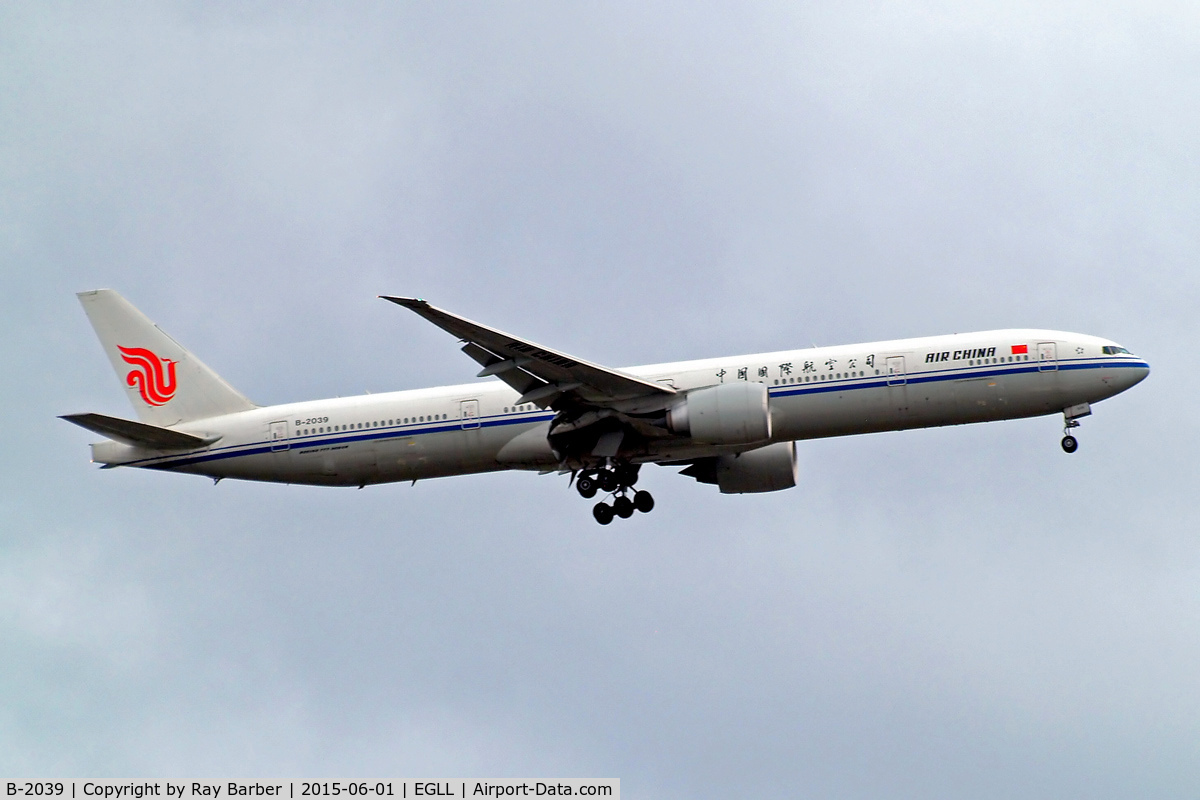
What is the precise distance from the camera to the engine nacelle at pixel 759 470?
47031 millimetres

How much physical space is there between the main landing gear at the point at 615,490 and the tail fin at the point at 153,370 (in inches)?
467

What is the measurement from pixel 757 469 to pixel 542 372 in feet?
31.4

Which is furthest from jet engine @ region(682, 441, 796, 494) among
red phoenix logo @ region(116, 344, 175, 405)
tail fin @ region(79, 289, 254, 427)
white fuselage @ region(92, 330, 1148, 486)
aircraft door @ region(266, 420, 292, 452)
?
red phoenix logo @ region(116, 344, 175, 405)

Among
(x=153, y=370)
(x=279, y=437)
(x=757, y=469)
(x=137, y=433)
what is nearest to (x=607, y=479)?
(x=757, y=469)

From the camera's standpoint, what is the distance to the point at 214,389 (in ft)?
156

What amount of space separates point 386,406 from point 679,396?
31.8 ft

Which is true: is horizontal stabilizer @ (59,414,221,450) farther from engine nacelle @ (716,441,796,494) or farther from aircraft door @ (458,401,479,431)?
engine nacelle @ (716,441,796,494)

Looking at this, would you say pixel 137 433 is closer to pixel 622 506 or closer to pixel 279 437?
pixel 279 437

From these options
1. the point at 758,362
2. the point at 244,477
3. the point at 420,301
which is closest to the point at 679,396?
the point at 758,362

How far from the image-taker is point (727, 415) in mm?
40438

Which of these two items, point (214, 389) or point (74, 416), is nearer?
point (74, 416)

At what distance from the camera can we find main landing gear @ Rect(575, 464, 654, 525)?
44.3 m

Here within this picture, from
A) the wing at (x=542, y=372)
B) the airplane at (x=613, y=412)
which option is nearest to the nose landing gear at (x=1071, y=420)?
the airplane at (x=613, y=412)

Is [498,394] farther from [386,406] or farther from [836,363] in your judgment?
[836,363]
